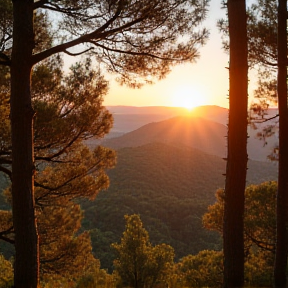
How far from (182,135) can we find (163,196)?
60.3 meters

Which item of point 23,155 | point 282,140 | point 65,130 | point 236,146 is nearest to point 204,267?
point 282,140

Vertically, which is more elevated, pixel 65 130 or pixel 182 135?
pixel 65 130

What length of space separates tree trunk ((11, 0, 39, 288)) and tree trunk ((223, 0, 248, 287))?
7.55 feet

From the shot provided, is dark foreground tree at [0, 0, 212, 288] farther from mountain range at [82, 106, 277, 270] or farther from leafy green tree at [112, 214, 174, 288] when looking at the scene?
mountain range at [82, 106, 277, 270]

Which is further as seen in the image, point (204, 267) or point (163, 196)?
point (163, 196)

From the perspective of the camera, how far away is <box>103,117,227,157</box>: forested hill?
122450 mm

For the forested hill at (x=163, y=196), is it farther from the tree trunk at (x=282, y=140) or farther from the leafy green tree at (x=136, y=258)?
the tree trunk at (x=282, y=140)

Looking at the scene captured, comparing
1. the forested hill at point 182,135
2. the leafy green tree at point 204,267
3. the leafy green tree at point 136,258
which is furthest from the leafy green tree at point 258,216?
the forested hill at point 182,135

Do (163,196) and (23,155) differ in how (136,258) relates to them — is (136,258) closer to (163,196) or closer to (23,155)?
(23,155)

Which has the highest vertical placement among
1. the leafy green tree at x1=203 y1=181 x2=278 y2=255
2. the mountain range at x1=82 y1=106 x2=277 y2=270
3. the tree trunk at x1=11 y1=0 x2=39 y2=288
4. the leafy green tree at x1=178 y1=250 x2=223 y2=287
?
the tree trunk at x1=11 y1=0 x2=39 y2=288

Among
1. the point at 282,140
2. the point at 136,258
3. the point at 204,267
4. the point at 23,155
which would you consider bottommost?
the point at 204,267

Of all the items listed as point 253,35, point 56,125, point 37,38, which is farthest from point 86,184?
point 253,35

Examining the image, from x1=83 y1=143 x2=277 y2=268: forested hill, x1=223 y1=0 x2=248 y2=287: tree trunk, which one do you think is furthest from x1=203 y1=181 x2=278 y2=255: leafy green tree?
x1=83 y1=143 x2=277 y2=268: forested hill

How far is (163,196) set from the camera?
67.3 meters
